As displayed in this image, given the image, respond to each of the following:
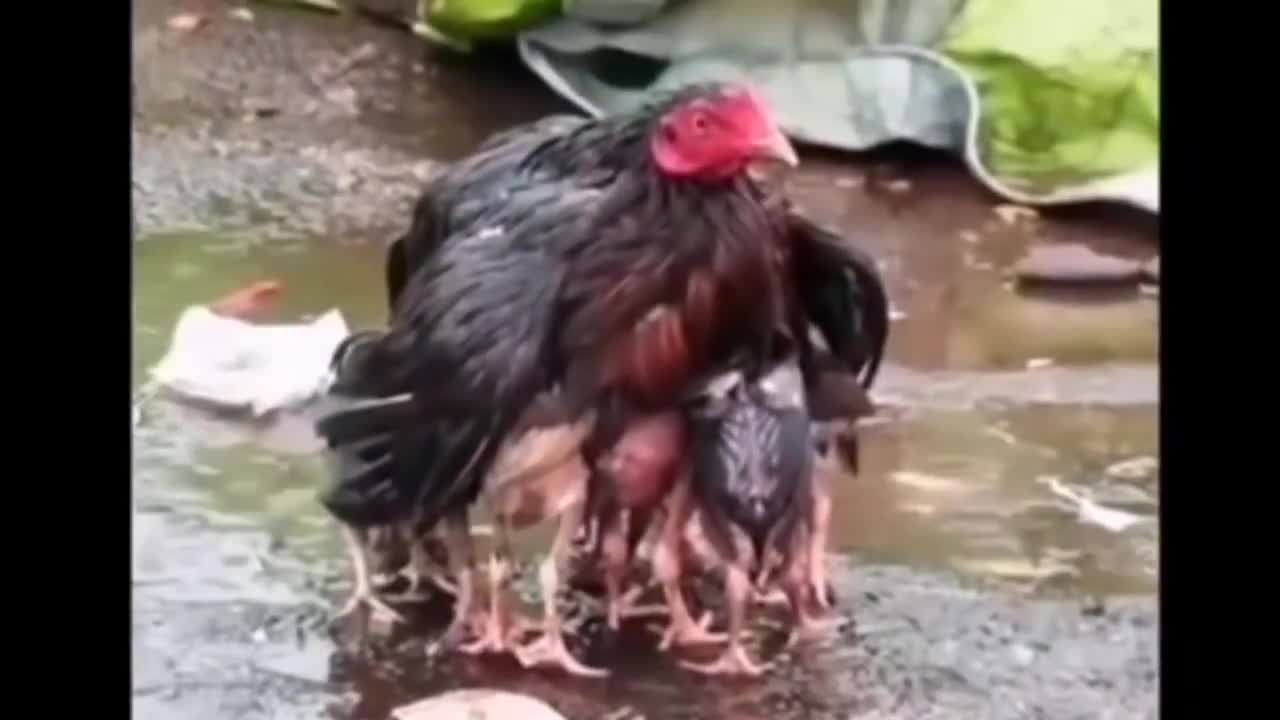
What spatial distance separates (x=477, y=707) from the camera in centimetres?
88

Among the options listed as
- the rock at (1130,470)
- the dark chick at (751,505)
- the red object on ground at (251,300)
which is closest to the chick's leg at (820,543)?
the dark chick at (751,505)

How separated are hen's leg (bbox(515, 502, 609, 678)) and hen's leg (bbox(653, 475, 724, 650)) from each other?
33 millimetres

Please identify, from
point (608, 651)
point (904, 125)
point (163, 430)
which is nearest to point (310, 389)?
point (163, 430)

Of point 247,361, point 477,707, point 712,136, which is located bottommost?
point 477,707

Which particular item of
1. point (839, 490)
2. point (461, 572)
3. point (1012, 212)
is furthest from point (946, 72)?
point (461, 572)

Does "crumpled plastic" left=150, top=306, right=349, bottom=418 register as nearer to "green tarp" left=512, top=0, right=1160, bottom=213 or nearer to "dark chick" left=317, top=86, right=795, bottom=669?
"dark chick" left=317, top=86, right=795, bottom=669

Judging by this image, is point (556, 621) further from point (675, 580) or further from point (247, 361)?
point (247, 361)

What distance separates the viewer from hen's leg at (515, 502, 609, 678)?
35.1 inches

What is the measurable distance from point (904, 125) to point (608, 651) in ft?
0.82

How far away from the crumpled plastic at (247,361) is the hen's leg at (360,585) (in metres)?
0.06

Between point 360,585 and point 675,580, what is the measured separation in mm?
128

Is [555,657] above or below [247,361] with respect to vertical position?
below

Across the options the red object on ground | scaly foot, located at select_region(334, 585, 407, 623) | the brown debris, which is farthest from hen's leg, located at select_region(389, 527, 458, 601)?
the brown debris
